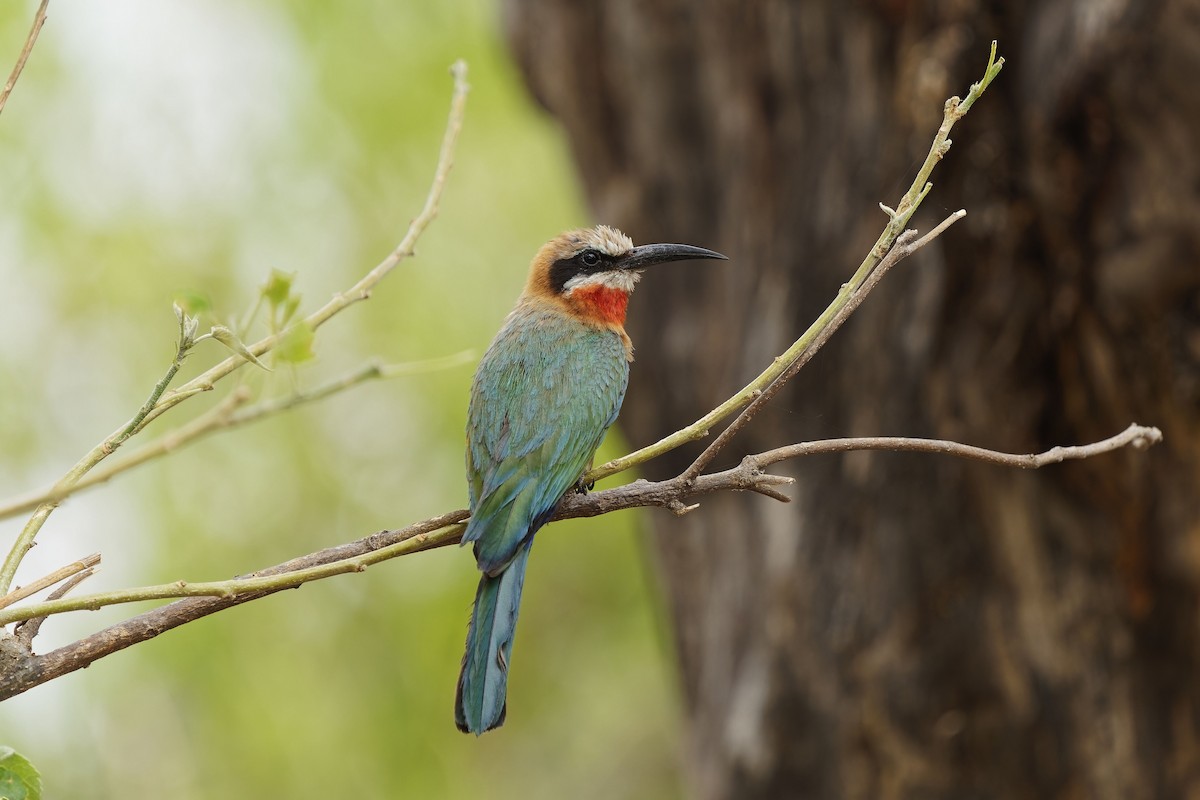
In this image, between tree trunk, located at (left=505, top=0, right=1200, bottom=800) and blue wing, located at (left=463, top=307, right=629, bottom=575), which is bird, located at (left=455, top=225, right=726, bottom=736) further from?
tree trunk, located at (left=505, top=0, right=1200, bottom=800)

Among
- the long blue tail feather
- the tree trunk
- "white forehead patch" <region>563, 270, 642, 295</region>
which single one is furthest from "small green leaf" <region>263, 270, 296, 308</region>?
the tree trunk

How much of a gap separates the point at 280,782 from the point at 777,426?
5.28 meters

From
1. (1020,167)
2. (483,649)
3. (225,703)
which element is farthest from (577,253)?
(225,703)

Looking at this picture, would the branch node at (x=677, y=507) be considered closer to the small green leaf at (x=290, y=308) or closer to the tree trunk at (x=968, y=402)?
the small green leaf at (x=290, y=308)

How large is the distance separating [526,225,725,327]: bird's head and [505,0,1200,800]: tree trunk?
4.15 feet

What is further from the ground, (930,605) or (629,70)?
(629,70)

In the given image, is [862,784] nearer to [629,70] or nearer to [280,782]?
[629,70]

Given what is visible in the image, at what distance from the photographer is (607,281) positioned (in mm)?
4309

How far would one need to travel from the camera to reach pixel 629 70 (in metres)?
6.96

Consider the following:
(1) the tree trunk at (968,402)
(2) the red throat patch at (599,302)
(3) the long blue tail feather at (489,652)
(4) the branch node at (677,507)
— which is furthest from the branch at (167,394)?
(1) the tree trunk at (968,402)

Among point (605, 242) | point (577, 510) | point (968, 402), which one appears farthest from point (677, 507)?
point (968, 402)

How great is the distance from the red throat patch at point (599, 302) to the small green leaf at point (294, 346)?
111 inches

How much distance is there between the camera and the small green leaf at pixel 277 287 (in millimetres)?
1417

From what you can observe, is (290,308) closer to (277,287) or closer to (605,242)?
(277,287)
